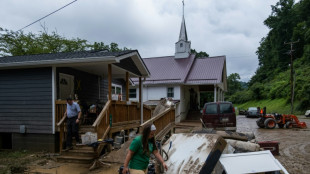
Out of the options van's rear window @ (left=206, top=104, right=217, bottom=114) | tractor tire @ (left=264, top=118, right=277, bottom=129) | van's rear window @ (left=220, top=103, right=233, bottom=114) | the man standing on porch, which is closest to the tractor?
tractor tire @ (left=264, top=118, right=277, bottom=129)

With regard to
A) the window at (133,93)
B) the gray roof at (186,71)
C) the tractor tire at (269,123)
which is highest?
the gray roof at (186,71)

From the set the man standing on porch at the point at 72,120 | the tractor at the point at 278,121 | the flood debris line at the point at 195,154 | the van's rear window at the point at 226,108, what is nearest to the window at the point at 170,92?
the tractor at the point at 278,121

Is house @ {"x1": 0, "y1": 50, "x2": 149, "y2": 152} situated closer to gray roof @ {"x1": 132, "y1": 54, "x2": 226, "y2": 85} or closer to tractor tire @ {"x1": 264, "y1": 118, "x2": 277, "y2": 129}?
tractor tire @ {"x1": 264, "y1": 118, "x2": 277, "y2": 129}

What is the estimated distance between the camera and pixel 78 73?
36.0 feet

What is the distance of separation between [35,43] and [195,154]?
23908mm

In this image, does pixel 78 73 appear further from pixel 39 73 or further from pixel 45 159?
pixel 45 159

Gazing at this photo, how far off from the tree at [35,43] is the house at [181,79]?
17.4 feet

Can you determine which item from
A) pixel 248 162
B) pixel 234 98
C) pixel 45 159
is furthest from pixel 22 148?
pixel 234 98

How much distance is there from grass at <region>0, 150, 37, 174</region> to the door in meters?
2.67

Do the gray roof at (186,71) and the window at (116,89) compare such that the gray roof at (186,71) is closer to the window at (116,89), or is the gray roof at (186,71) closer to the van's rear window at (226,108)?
the window at (116,89)

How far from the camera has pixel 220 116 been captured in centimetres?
1203

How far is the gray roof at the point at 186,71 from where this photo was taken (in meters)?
21.0

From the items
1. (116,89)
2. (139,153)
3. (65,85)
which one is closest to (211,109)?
(116,89)

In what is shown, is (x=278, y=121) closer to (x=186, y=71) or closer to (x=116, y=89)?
(x=186, y=71)
